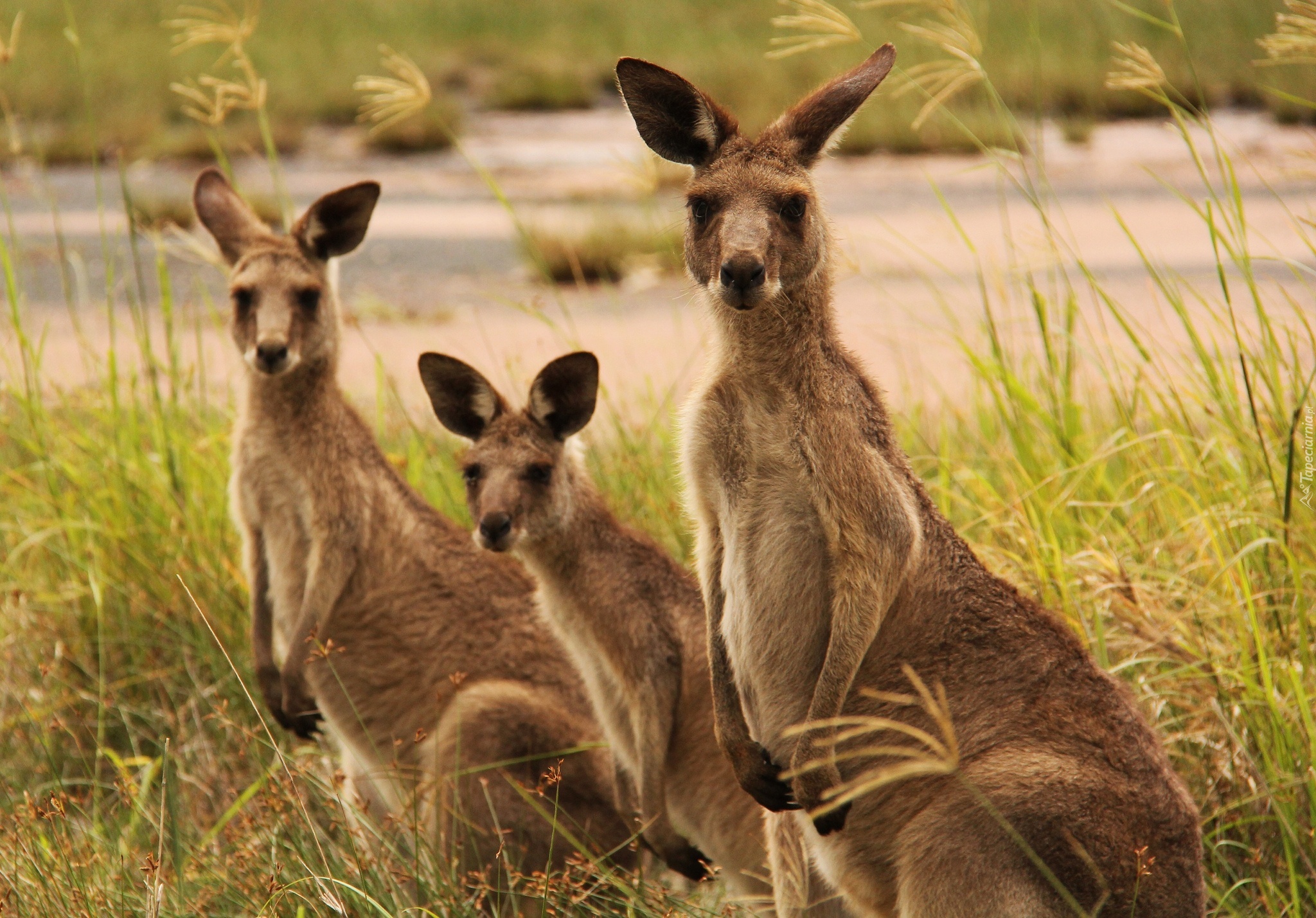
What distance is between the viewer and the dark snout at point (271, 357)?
4.09 metres

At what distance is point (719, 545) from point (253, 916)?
1353 millimetres

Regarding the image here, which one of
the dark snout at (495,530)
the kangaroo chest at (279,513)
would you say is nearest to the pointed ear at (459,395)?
the dark snout at (495,530)

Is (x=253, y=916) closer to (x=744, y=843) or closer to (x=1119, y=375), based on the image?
(x=744, y=843)

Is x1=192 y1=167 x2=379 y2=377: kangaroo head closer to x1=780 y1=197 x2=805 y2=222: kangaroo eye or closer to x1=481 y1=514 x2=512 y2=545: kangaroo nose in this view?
x1=481 y1=514 x2=512 y2=545: kangaroo nose

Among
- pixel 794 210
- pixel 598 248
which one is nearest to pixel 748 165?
pixel 794 210

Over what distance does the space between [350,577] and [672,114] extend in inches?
75.7

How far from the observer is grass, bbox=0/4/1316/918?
326cm

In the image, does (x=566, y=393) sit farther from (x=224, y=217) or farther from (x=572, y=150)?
(x=572, y=150)

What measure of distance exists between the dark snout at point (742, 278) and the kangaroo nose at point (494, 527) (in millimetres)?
1086

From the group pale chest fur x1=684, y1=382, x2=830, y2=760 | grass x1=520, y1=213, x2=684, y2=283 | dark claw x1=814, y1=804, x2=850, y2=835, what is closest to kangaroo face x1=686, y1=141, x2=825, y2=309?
pale chest fur x1=684, y1=382, x2=830, y2=760

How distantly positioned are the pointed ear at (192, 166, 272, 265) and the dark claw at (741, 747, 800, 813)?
8.34 ft

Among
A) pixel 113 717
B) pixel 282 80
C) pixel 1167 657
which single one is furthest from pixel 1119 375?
pixel 282 80

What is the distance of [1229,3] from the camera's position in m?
19.7

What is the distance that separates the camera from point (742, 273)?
2.77m
